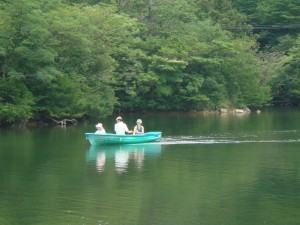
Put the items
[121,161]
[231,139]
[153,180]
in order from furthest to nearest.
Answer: [231,139]
[121,161]
[153,180]

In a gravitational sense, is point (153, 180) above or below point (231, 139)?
below

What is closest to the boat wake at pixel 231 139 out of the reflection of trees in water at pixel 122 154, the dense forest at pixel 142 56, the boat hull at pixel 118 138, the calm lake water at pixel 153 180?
the calm lake water at pixel 153 180

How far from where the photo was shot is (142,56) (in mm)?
54781

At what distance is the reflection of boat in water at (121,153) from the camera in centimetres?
2588

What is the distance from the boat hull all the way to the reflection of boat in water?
0.83ft

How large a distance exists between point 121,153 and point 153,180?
7758 millimetres

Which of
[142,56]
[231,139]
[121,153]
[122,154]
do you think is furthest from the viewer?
[142,56]

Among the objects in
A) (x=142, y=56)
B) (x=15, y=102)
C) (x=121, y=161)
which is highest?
(x=142, y=56)

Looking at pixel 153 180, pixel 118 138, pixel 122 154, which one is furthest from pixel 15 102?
pixel 153 180

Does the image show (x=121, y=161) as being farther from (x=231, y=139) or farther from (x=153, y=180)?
(x=231, y=139)

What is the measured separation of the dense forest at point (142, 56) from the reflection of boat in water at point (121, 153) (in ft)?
32.2

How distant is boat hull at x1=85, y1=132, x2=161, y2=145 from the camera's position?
103 ft

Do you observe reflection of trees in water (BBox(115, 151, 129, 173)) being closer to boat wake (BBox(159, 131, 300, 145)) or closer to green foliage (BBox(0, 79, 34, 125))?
boat wake (BBox(159, 131, 300, 145))

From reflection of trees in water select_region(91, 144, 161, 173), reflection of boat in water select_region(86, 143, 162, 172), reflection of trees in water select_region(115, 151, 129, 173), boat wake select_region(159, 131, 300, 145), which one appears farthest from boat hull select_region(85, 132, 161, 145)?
reflection of trees in water select_region(115, 151, 129, 173)
